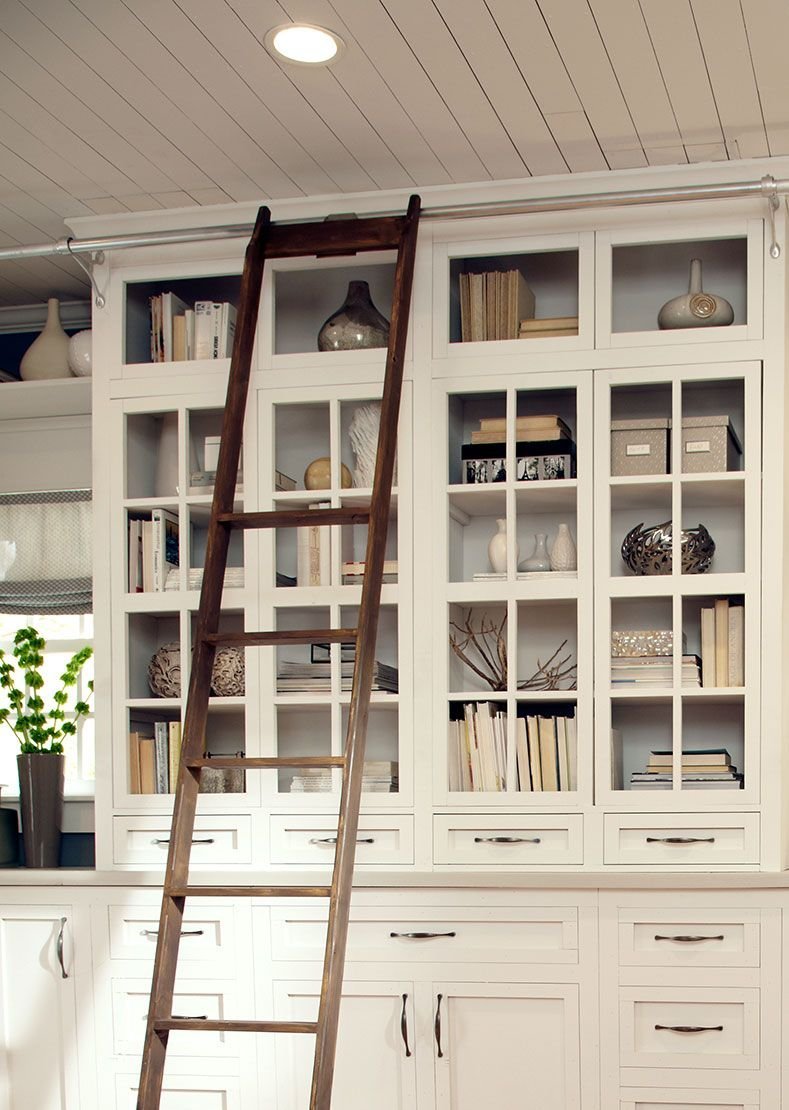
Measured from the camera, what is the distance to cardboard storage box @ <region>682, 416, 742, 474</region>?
3.51 meters

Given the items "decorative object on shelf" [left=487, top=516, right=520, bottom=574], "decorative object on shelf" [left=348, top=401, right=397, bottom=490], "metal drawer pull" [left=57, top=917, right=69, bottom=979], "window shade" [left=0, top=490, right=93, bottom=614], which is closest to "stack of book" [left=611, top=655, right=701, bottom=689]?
"decorative object on shelf" [left=487, top=516, right=520, bottom=574]

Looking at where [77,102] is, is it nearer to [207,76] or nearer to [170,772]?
[207,76]

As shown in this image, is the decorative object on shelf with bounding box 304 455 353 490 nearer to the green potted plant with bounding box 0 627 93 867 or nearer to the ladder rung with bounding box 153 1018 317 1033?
the green potted plant with bounding box 0 627 93 867

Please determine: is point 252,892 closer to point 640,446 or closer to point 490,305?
point 640,446

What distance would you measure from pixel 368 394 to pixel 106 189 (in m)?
0.91

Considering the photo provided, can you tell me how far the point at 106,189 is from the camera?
367 cm

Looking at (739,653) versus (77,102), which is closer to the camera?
(77,102)

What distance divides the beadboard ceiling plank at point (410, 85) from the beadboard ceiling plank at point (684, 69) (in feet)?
1.71

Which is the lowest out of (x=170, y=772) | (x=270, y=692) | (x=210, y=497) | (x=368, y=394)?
(x=170, y=772)

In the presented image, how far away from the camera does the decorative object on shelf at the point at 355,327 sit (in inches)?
147

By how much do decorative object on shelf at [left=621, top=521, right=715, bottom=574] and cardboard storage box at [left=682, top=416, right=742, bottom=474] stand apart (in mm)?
168

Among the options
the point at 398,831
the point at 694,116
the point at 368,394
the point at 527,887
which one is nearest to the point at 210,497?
the point at 368,394

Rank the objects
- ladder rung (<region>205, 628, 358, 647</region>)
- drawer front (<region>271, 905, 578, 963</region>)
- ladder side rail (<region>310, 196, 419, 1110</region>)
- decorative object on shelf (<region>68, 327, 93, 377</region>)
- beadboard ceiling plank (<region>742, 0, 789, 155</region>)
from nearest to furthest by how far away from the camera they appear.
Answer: beadboard ceiling plank (<region>742, 0, 789, 155</region>) < ladder side rail (<region>310, 196, 419, 1110</region>) < ladder rung (<region>205, 628, 358, 647</region>) < drawer front (<region>271, 905, 578, 963</region>) < decorative object on shelf (<region>68, 327, 93, 377</region>)

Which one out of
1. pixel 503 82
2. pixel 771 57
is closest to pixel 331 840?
pixel 503 82
